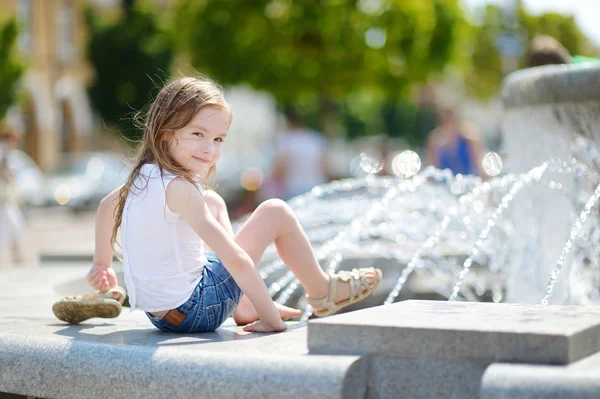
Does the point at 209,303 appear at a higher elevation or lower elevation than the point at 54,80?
lower

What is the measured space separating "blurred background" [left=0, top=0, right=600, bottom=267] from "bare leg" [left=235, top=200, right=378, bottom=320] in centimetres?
54

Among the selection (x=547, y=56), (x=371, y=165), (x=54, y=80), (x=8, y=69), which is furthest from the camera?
(x=54, y=80)

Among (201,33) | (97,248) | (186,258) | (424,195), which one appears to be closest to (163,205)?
(186,258)

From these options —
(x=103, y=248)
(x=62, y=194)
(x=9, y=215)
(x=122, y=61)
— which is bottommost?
(x=62, y=194)

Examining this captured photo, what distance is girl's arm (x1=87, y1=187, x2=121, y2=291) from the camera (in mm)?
3842

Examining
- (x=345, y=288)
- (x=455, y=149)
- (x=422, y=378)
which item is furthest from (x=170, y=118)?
(x=455, y=149)

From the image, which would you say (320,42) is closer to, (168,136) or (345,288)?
(345,288)

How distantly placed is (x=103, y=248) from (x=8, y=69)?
15.6 metres

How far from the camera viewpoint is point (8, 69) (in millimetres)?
18609

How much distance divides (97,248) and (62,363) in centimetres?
75

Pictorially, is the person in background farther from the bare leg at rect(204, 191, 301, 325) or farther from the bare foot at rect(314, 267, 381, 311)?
the bare leg at rect(204, 191, 301, 325)

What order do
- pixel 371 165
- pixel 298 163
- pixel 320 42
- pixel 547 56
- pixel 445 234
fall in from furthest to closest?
pixel 320 42 < pixel 371 165 < pixel 298 163 < pixel 445 234 < pixel 547 56

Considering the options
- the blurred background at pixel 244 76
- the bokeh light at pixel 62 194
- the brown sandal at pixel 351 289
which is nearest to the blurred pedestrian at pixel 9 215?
the blurred background at pixel 244 76

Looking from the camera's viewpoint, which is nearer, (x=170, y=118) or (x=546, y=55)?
(x=170, y=118)
